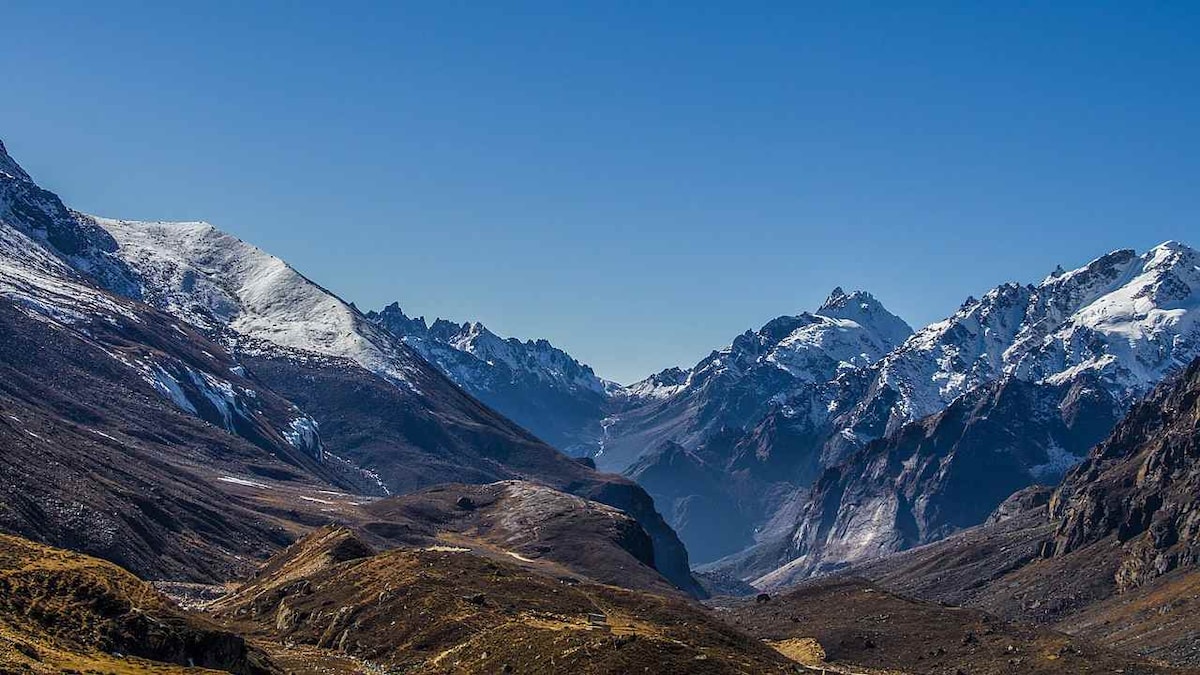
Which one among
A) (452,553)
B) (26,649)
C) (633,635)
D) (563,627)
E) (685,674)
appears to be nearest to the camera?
(26,649)

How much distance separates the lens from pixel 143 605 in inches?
4338

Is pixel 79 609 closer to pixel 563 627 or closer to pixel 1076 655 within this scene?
pixel 563 627

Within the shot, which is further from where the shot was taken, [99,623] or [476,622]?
Result: [476,622]

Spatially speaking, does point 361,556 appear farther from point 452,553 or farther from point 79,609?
point 79,609

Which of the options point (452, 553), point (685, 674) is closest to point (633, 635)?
point (685, 674)

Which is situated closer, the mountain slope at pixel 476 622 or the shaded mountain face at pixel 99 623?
the shaded mountain face at pixel 99 623

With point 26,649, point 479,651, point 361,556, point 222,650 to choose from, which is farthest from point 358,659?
point 361,556

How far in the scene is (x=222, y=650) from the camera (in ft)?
359

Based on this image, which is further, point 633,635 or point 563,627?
point 563,627

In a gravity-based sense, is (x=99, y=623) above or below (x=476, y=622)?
above

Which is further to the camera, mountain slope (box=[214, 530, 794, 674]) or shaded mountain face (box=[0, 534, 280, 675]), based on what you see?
mountain slope (box=[214, 530, 794, 674])

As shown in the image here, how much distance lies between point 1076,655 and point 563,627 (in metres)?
96.4

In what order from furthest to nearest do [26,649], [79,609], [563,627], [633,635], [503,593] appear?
[503,593] < [563,627] < [633,635] < [79,609] < [26,649]

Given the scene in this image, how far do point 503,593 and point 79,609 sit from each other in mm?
57407
